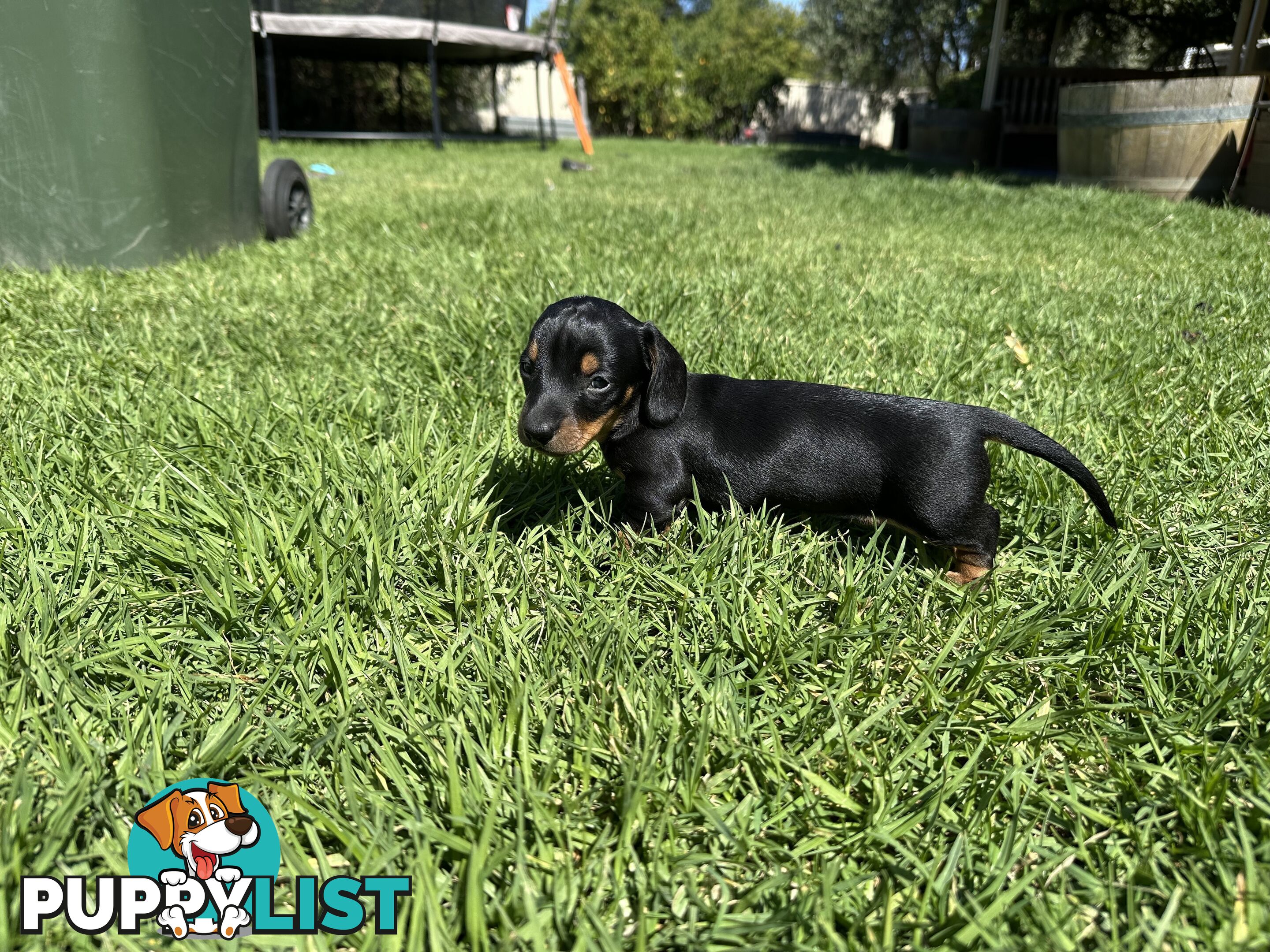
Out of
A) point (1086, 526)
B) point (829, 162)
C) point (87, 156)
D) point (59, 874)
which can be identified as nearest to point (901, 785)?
point (1086, 526)

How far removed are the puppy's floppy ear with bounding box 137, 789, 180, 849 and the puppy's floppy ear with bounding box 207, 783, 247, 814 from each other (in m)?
0.06

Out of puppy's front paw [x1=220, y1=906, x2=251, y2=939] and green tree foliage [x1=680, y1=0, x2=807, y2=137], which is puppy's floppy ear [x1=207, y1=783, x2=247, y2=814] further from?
green tree foliage [x1=680, y1=0, x2=807, y2=137]

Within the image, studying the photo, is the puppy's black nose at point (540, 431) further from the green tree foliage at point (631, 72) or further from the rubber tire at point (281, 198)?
the green tree foliage at point (631, 72)

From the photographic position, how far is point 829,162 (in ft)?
44.5

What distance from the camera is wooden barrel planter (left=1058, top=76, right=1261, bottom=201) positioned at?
7.87 m

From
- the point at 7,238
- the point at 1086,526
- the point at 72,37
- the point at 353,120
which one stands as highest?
the point at 353,120

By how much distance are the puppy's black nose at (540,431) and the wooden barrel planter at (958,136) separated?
12.8 meters

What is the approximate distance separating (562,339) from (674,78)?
28849 millimetres

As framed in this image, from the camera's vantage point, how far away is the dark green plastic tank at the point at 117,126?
3943 mm

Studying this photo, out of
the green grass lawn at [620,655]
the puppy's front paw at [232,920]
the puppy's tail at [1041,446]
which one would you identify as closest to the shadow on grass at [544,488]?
the green grass lawn at [620,655]

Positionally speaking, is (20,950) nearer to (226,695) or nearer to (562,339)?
(226,695)

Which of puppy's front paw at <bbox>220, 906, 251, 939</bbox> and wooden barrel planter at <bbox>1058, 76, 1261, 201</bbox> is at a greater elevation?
wooden barrel planter at <bbox>1058, 76, 1261, 201</bbox>

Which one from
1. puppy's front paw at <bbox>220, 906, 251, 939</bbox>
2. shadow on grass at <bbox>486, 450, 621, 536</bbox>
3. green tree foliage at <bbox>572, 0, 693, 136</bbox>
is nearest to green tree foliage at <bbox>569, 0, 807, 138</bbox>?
green tree foliage at <bbox>572, 0, 693, 136</bbox>

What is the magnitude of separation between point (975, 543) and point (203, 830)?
1813 millimetres
